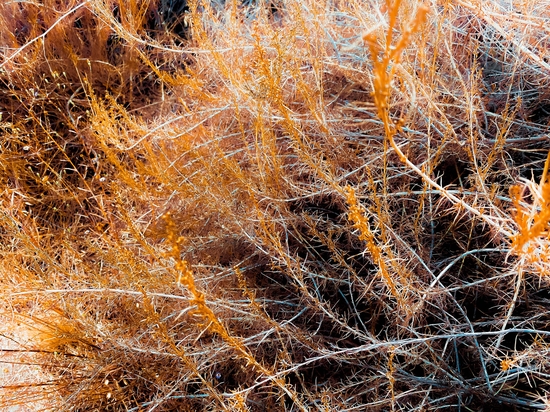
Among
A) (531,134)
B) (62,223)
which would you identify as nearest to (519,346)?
(531,134)

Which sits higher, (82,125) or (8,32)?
(8,32)

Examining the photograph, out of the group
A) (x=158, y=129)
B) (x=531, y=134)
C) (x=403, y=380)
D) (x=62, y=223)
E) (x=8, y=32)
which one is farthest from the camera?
(x=8, y=32)

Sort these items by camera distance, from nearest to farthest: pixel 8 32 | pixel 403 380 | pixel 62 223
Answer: pixel 403 380 → pixel 62 223 → pixel 8 32

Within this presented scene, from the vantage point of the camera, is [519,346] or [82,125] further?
[82,125]

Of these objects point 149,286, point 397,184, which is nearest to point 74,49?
point 149,286

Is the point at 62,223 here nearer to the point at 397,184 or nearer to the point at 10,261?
the point at 10,261

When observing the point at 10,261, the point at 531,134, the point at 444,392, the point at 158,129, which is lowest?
the point at 444,392

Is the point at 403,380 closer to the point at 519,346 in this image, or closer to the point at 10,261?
the point at 519,346
